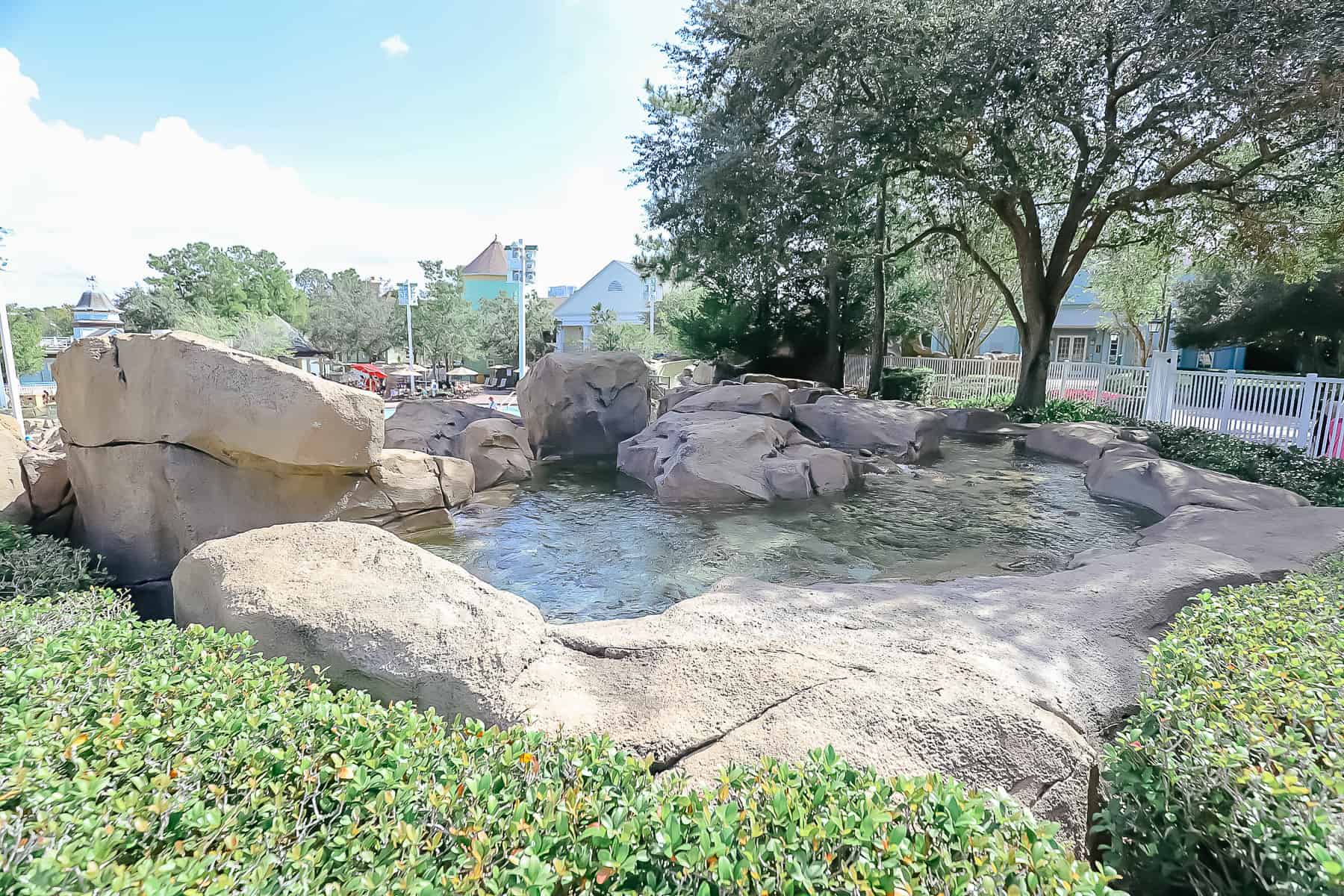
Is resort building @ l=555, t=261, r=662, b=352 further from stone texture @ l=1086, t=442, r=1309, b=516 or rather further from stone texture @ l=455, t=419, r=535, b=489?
stone texture @ l=1086, t=442, r=1309, b=516

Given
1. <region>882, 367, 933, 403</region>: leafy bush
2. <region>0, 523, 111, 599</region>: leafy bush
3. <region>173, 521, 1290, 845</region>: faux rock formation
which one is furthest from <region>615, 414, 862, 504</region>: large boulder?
<region>882, 367, 933, 403</region>: leafy bush

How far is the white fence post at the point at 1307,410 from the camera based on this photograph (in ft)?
36.4

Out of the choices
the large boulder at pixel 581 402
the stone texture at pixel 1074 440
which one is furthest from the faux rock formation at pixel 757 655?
the large boulder at pixel 581 402

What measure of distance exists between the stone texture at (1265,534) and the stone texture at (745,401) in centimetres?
785

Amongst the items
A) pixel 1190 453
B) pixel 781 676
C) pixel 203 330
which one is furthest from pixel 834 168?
pixel 203 330

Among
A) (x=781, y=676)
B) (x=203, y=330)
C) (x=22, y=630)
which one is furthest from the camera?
(x=203, y=330)

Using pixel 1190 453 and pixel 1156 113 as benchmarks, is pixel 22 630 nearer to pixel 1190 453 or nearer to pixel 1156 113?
pixel 1190 453

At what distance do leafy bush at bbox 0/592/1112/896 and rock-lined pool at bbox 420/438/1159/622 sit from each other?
134 inches

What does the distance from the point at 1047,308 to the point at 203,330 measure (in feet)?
126

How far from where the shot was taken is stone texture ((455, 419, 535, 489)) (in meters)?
11.0

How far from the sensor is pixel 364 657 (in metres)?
3.04

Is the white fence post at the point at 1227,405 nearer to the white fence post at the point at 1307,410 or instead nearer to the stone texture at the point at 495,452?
the white fence post at the point at 1307,410

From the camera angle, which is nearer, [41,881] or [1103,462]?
[41,881]

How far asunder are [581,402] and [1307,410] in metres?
13.1
